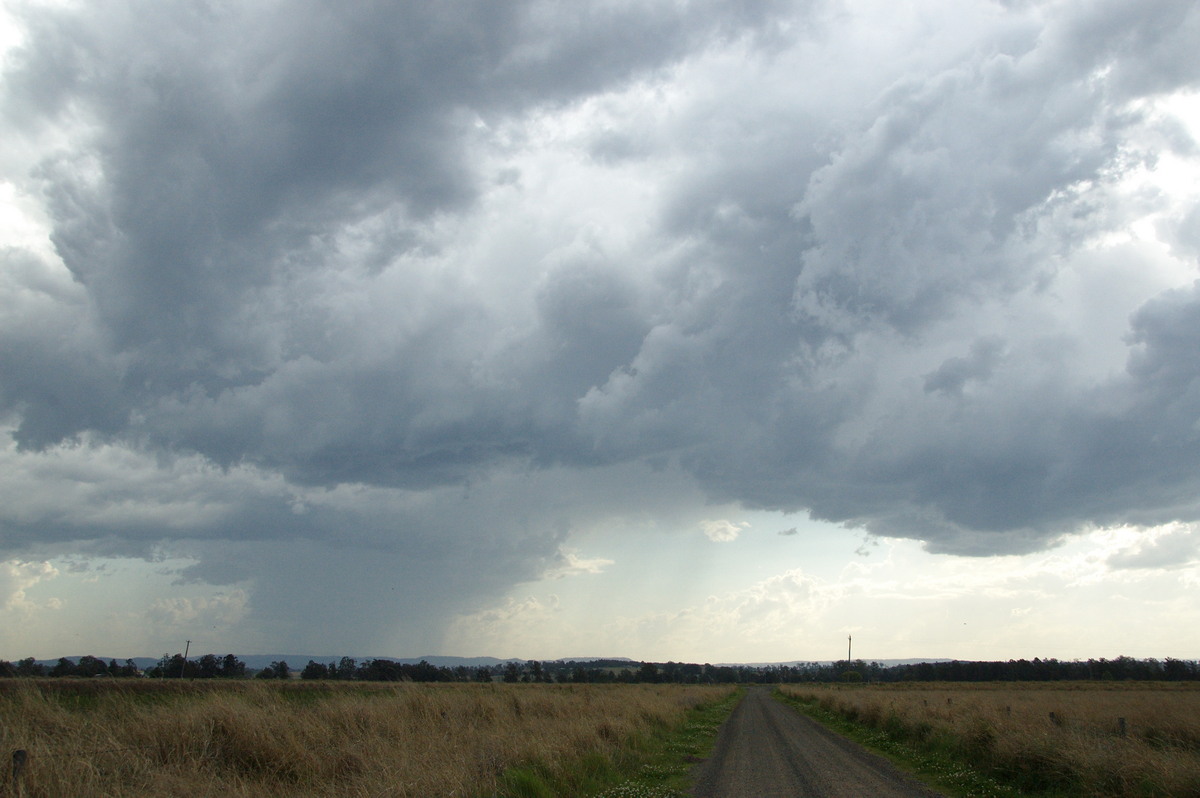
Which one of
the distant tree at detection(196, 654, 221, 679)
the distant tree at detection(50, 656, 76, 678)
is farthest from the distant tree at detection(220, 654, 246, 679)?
the distant tree at detection(50, 656, 76, 678)

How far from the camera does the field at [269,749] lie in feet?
31.9

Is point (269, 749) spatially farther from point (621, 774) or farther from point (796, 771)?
point (796, 771)

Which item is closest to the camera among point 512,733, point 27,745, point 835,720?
point 27,745

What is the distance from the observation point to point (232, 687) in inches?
779

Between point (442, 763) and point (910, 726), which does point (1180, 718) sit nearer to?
point (910, 726)

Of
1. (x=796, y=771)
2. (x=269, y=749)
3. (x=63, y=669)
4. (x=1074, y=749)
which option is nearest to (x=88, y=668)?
(x=63, y=669)

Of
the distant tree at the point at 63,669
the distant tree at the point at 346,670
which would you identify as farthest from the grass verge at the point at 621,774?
the distant tree at the point at 346,670

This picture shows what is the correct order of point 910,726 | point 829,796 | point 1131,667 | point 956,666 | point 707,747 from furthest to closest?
point 956,666 < point 1131,667 < point 910,726 < point 707,747 < point 829,796

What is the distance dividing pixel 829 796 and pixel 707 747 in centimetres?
1171

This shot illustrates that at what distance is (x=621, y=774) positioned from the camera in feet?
55.1

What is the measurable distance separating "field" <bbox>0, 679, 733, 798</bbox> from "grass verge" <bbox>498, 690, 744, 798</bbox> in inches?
2.5

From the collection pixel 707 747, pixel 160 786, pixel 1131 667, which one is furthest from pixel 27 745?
pixel 1131 667

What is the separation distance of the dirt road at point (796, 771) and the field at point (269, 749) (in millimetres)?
2722

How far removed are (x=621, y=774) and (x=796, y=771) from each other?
5206 mm
